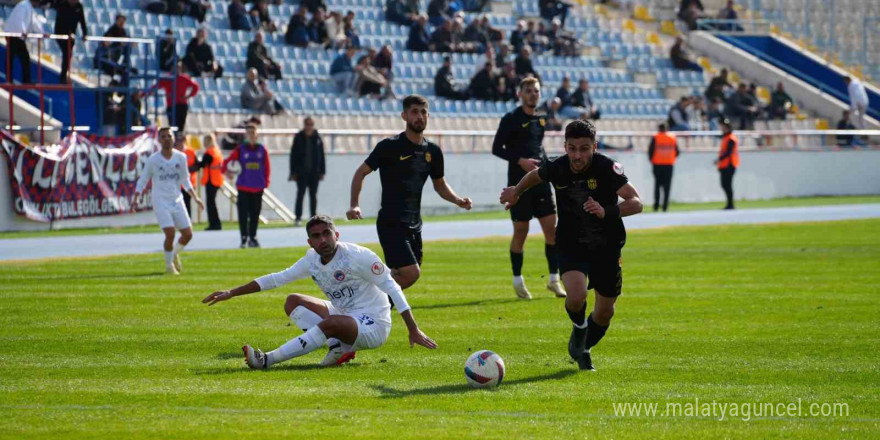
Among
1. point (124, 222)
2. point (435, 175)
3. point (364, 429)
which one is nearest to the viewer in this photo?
point (364, 429)

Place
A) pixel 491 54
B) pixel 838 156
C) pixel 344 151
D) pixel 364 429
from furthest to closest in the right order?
pixel 838 156
pixel 491 54
pixel 344 151
pixel 364 429

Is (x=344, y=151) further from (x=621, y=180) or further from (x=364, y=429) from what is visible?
(x=364, y=429)

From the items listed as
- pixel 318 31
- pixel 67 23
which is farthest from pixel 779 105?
pixel 67 23

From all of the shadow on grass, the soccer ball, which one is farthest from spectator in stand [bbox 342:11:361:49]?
the soccer ball

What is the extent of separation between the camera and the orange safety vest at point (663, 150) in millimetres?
33531

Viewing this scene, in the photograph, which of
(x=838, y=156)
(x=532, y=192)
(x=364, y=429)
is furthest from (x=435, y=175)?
(x=838, y=156)

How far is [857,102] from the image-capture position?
1745 inches

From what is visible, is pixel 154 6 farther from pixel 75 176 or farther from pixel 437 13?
pixel 437 13

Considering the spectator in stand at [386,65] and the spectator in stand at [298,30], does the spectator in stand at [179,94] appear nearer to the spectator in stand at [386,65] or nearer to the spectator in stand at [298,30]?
the spectator in stand at [298,30]

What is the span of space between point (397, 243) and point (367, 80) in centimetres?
2200

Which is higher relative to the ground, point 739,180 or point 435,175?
point 435,175

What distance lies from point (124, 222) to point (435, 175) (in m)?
15.7

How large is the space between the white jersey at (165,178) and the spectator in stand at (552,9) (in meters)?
26.0

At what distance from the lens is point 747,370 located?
9852mm
